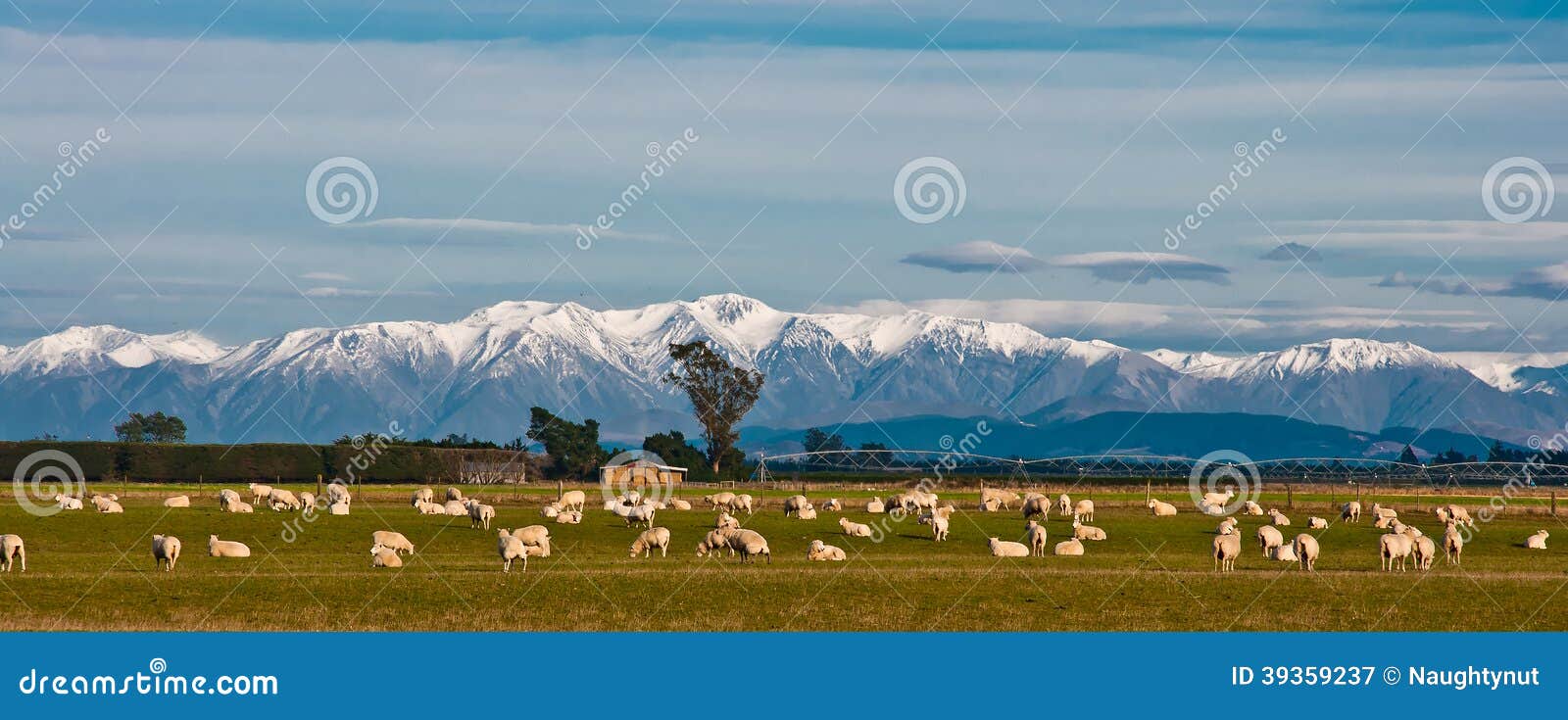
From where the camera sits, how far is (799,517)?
231 feet

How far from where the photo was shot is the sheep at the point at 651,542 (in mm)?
49531

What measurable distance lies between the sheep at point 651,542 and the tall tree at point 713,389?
100684mm

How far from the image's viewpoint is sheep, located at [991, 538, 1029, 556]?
5119 centimetres

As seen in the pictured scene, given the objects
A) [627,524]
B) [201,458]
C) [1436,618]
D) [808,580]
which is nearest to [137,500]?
[627,524]

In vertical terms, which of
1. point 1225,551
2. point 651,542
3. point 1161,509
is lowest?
point 1225,551

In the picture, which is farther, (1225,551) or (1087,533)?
Answer: (1087,533)

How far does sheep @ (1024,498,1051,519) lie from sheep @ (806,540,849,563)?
24.0 m

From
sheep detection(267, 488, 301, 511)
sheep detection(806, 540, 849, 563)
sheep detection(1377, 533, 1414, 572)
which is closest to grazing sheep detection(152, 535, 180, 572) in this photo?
sheep detection(806, 540, 849, 563)

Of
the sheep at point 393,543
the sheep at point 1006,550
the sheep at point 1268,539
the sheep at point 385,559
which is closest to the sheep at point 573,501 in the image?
the sheep at point 393,543

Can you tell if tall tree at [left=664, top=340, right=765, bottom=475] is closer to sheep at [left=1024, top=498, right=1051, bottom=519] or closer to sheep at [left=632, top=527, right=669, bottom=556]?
sheep at [left=1024, top=498, right=1051, bottom=519]

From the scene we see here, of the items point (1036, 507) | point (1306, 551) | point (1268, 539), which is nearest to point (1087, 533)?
point (1268, 539)

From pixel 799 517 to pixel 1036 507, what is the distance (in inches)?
411

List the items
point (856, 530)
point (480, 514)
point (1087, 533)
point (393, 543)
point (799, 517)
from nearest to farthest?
1. point (393, 543)
2. point (1087, 533)
3. point (856, 530)
4. point (480, 514)
5. point (799, 517)

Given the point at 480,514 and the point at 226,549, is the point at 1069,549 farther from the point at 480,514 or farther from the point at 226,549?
the point at 226,549
